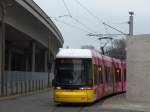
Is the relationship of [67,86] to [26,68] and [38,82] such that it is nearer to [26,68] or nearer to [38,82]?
[38,82]

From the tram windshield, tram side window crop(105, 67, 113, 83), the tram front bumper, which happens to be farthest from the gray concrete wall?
the tram front bumper

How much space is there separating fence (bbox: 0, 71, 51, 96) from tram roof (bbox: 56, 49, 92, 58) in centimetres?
1521

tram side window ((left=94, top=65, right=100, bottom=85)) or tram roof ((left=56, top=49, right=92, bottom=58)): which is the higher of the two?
tram roof ((left=56, top=49, right=92, bottom=58))

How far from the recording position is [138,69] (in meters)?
34.1

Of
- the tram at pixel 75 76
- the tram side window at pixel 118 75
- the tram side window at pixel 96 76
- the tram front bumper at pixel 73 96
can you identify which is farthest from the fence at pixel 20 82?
the tram front bumper at pixel 73 96

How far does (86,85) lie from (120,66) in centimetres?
1757

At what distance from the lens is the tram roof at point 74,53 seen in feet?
94.0

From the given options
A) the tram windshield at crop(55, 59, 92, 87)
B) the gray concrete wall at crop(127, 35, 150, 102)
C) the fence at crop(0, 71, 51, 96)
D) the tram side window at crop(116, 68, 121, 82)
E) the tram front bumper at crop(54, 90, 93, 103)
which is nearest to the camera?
the tram front bumper at crop(54, 90, 93, 103)

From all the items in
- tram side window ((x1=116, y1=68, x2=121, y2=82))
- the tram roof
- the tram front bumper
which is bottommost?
the tram front bumper

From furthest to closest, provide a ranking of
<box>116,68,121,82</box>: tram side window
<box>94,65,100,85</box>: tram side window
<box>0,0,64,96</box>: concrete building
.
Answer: <box>116,68,121,82</box>: tram side window
<box>0,0,64,96</box>: concrete building
<box>94,65,100,85</box>: tram side window

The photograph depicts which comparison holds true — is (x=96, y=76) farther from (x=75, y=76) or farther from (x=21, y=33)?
(x=21, y=33)

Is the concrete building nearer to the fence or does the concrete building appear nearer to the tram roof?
the fence

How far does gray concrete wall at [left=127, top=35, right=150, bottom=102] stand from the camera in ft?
111

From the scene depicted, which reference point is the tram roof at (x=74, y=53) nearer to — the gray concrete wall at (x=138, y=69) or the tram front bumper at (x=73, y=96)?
the tram front bumper at (x=73, y=96)
